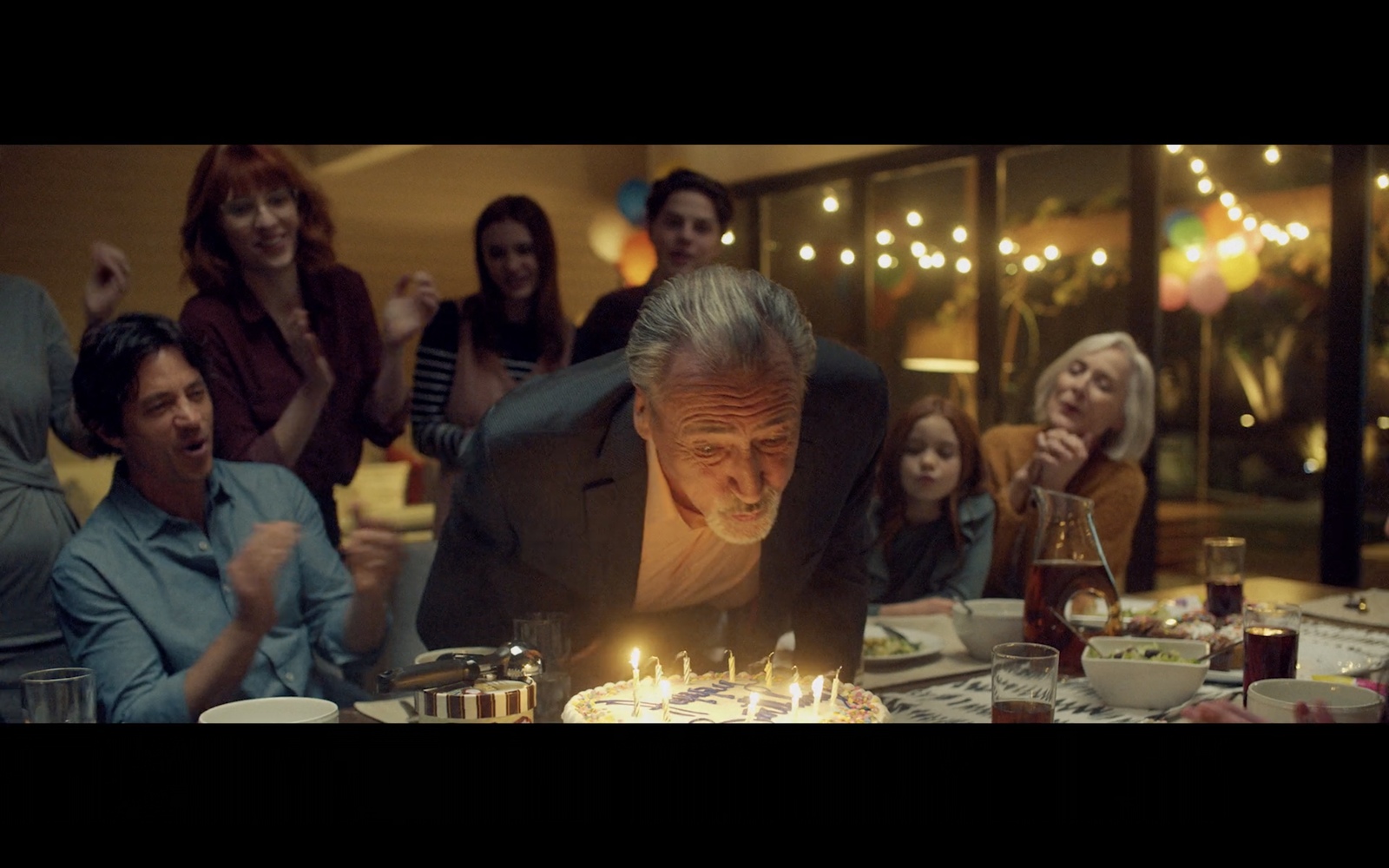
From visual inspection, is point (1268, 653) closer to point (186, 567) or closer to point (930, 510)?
point (930, 510)

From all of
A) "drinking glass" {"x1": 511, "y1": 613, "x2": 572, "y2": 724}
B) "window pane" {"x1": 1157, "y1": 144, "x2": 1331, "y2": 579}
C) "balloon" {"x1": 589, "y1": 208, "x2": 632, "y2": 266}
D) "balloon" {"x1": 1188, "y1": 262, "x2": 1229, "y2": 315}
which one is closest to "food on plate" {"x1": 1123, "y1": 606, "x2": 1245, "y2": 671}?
"drinking glass" {"x1": 511, "y1": 613, "x2": 572, "y2": 724}

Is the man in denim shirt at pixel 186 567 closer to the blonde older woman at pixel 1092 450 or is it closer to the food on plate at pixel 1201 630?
the food on plate at pixel 1201 630

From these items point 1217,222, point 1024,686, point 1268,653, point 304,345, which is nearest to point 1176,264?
point 1217,222

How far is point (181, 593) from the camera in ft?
6.59

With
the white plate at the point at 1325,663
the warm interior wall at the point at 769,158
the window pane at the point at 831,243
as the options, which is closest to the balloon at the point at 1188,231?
the warm interior wall at the point at 769,158

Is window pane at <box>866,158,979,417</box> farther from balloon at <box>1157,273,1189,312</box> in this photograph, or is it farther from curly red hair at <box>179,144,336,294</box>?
curly red hair at <box>179,144,336,294</box>

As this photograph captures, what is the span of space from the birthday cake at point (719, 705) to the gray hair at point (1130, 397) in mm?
1863

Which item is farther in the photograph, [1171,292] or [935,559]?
[1171,292]

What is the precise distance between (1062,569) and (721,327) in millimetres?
697

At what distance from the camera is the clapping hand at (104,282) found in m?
2.22
